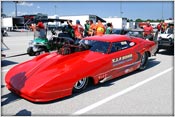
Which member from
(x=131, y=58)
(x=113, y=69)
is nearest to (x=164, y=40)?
(x=131, y=58)

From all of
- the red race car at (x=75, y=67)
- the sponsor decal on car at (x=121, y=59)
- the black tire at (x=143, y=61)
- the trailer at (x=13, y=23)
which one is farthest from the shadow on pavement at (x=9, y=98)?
the trailer at (x=13, y=23)

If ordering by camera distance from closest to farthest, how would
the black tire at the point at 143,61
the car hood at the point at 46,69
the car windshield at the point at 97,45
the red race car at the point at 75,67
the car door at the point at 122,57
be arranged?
the red race car at the point at 75,67, the car hood at the point at 46,69, the car door at the point at 122,57, the car windshield at the point at 97,45, the black tire at the point at 143,61

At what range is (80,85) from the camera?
5.08 metres

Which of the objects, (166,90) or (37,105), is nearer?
(37,105)

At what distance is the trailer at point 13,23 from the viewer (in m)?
43.2

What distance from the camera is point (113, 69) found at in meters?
5.80

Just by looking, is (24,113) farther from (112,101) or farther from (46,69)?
(112,101)

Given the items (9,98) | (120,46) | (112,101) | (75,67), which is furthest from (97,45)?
(9,98)

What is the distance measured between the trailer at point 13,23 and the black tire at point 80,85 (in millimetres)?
39572

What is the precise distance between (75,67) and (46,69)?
24.7 inches

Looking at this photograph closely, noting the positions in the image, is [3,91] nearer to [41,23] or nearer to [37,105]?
[37,105]

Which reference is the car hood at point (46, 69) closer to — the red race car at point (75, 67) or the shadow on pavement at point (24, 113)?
the red race car at point (75, 67)

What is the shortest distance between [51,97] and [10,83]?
43.4 inches

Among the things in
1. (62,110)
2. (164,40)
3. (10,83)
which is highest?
(164,40)
